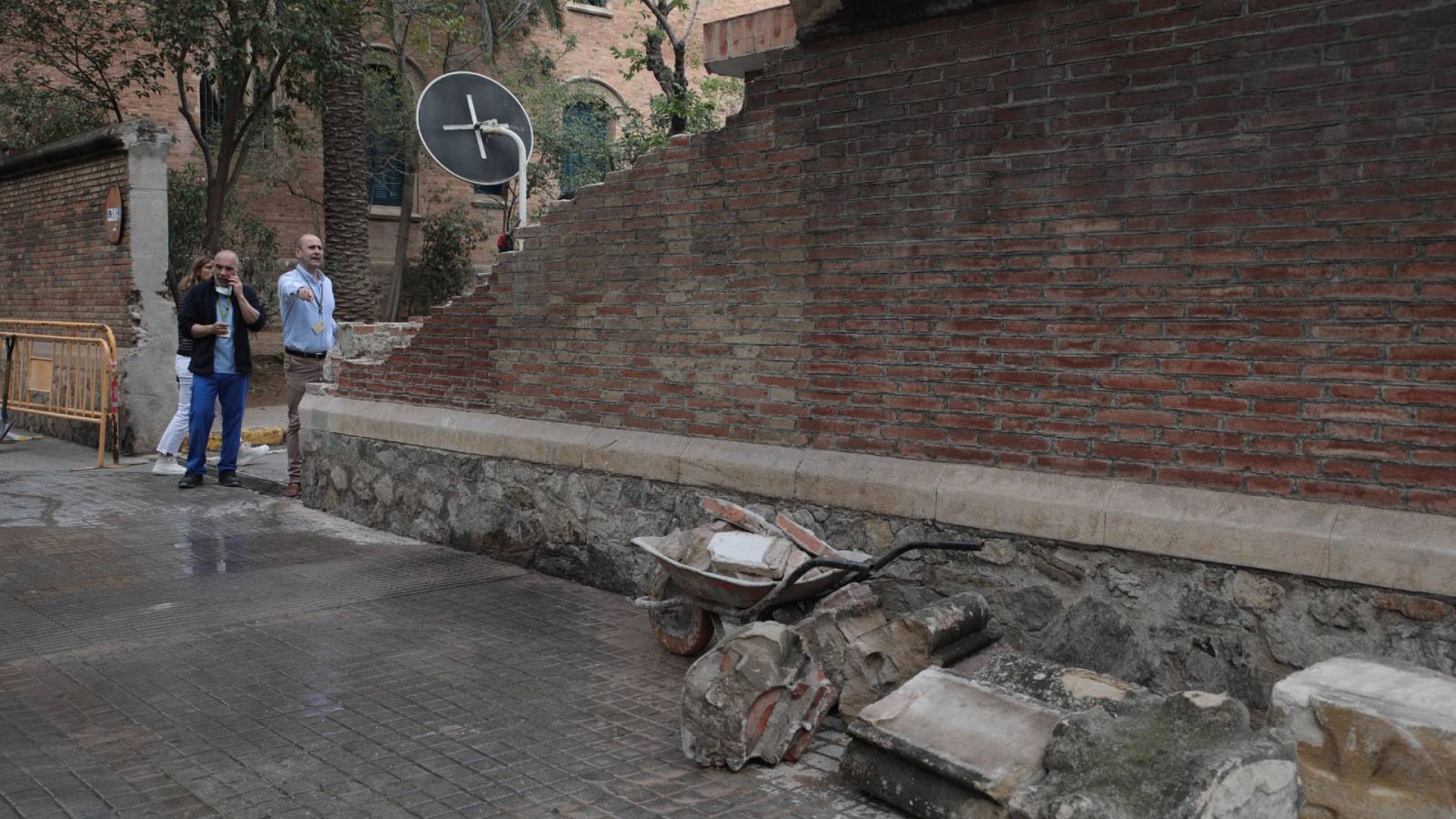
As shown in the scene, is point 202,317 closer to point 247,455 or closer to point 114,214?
point 247,455

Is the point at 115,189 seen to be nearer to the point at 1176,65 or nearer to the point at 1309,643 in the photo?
the point at 1176,65

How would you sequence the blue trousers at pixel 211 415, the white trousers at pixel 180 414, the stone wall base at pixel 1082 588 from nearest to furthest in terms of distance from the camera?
the stone wall base at pixel 1082 588 < the blue trousers at pixel 211 415 < the white trousers at pixel 180 414

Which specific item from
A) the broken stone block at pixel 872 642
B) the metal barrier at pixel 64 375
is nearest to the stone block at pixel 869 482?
the broken stone block at pixel 872 642

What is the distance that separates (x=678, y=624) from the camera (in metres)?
5.62

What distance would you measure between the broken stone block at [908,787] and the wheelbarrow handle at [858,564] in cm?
80

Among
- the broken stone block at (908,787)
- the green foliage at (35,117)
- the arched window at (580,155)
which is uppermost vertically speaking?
the arched window at (580,155)

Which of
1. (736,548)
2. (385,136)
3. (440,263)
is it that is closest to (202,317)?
(736,548)

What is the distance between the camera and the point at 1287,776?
3.38 metres

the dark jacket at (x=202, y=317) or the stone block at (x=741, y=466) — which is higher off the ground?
the dark jacket at (x=202, y=317)

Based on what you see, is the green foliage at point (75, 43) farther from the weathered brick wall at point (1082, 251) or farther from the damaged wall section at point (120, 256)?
the weathered brick wall at point (1082, 251)

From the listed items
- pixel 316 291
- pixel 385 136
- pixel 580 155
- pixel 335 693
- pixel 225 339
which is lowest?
pixel 335 693

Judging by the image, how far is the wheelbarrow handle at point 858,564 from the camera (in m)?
4.70

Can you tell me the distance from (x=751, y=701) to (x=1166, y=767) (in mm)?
1470

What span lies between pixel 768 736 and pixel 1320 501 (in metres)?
2.21
